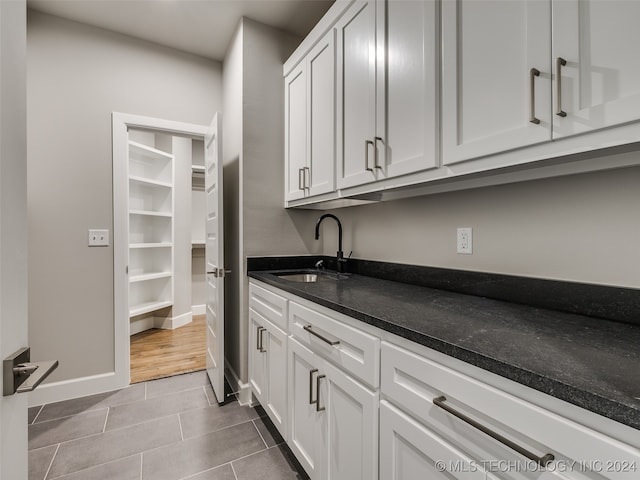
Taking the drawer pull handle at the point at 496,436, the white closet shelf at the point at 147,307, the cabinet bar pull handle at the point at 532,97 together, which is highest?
the cabinet bar pull handle at the point at 532,97

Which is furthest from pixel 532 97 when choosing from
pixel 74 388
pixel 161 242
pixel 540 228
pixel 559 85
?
pixel 161 242

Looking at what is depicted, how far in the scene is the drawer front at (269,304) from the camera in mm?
1568

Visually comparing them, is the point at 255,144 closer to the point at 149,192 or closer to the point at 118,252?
the point at 118,252

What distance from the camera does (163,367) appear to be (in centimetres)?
271

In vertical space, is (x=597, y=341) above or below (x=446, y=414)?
above

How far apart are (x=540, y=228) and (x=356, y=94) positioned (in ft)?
3.25

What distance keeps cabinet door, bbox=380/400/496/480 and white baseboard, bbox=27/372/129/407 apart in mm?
2270

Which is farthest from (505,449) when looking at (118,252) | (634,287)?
(118,252)

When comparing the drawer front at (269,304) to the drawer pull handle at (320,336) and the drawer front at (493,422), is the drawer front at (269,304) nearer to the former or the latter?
the drawer pull handle at (320,336)

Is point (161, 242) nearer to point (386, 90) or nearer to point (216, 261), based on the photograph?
point (216, 261)

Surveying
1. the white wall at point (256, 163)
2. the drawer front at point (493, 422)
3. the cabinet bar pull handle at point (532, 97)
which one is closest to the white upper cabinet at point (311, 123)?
the white wall at point (256, 163)

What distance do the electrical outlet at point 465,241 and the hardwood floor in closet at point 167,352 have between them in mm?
2357

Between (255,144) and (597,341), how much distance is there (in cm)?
204

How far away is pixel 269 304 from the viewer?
69.1 inches
